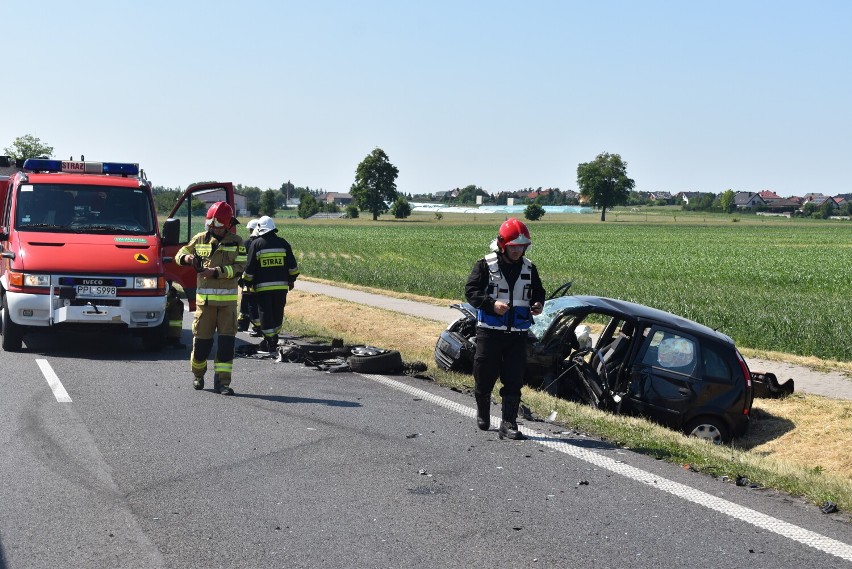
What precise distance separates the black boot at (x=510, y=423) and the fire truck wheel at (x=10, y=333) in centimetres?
729

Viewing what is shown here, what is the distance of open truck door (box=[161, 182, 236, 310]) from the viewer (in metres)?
13.2

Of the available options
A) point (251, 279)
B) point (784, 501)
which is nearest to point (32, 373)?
point (251, 279)

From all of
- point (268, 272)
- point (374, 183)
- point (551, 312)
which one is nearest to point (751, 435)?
point (551, 312)

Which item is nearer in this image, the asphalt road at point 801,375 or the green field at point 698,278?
the asphalt road at point 801,375

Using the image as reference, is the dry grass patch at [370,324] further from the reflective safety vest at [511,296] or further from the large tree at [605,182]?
the large tree at [605,182]

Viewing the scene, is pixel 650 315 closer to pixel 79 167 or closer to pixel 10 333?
pixel 10 333

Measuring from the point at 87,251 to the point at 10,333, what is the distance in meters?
1.37

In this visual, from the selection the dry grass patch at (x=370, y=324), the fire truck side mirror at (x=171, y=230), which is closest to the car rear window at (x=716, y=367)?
the dry grass patch at (x=370, y=324)

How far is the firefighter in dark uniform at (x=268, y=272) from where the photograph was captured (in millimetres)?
13328

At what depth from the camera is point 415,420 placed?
350 inches

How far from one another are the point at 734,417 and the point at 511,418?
10.4ft

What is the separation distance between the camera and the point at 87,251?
43.2ft

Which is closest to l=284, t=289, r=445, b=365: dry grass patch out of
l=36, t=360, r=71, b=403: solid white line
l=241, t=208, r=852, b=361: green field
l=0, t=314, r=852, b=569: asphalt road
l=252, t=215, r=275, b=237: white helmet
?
l=252, t=215, r=275, b=237: white helmet

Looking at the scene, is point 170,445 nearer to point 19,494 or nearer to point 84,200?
point 19,494
